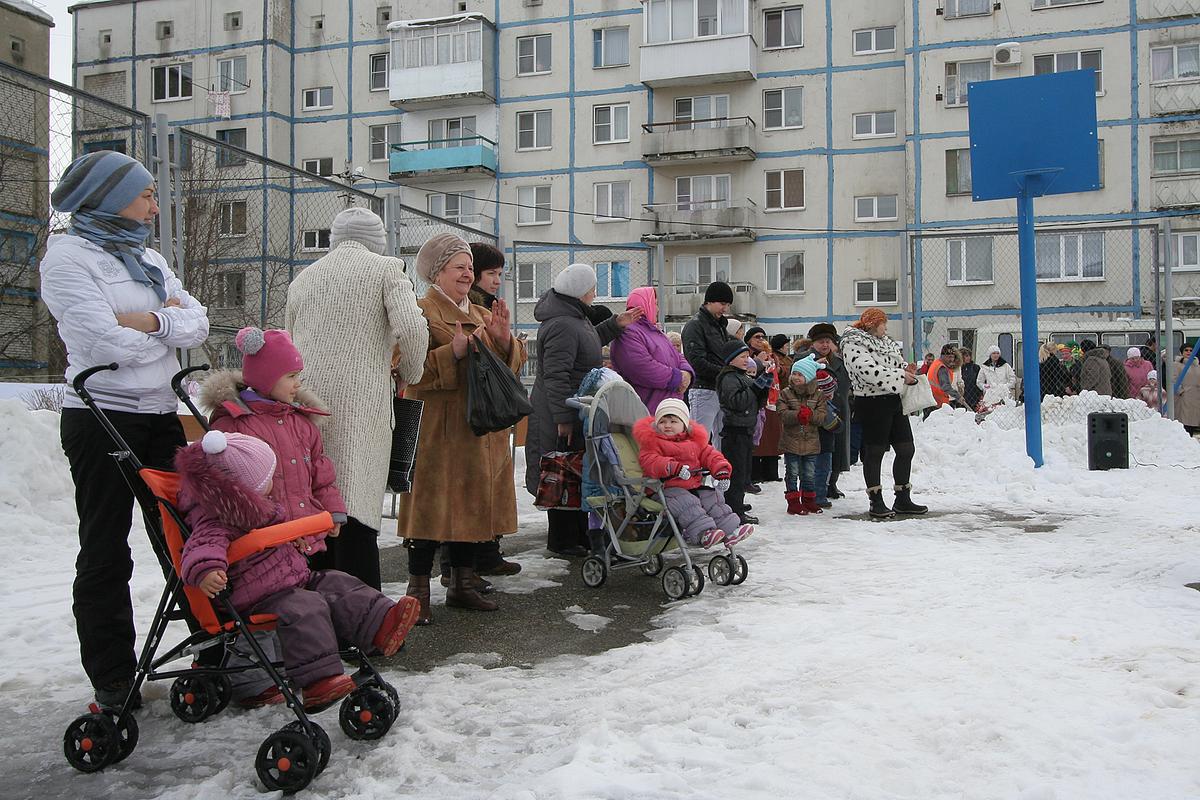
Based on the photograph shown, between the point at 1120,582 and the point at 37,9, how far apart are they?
21408mm

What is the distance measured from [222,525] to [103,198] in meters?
1.35

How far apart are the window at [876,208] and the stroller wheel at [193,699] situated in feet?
105

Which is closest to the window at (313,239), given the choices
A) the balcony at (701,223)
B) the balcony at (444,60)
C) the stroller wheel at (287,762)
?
the stroller wheel at (287,762)

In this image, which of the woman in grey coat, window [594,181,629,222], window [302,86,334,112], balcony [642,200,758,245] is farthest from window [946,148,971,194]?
the woman in grey coat

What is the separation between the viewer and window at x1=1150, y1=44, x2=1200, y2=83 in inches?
1193

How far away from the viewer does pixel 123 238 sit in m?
3.72

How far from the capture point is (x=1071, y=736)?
3.21m

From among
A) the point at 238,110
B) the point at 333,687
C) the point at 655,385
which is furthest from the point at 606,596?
the point at 238,110

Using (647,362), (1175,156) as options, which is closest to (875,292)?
(1175,156)

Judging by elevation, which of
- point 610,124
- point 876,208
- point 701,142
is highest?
point 610,124

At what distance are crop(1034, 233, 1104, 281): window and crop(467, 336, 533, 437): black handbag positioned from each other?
90.2 ft

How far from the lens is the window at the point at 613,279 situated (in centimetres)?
2098

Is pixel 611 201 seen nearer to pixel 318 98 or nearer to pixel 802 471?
pixel 318 98

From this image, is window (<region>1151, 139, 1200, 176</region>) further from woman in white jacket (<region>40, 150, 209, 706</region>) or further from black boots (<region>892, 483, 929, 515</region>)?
woman in white jacket (<region>40, 150, 209, 706</region>)
